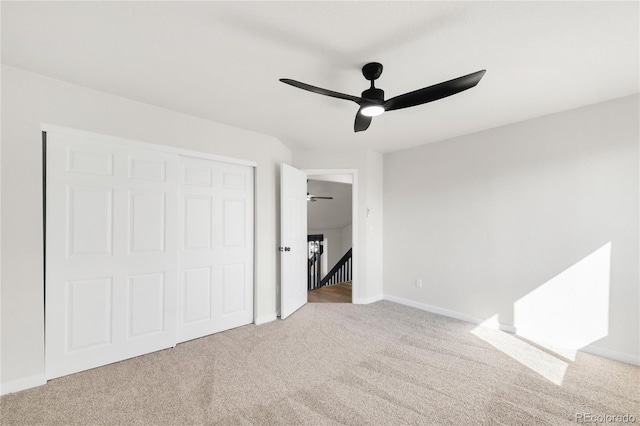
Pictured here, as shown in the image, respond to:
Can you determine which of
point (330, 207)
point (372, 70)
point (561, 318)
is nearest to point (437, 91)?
point (372, 70)

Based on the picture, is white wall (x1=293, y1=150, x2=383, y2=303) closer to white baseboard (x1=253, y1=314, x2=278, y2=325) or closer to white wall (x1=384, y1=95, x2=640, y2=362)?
white wall (x1=384, y1=95, x2=640, y2=362)

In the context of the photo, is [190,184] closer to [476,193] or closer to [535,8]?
[535,8]

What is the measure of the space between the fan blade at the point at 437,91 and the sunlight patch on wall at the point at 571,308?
237 centimetres

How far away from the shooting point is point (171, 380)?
234 cm

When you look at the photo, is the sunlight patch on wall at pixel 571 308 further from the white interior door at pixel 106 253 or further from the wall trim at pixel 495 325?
the white interior door at pixel 106 253

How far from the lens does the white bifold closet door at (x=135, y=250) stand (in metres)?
2.39

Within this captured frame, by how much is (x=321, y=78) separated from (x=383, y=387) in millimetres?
2490

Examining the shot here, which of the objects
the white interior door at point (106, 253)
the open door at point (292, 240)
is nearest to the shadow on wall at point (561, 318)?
the open door at point (292, 240)

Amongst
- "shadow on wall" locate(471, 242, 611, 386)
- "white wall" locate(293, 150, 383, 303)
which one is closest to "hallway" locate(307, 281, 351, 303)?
"white wall" locate(293, 150, 383, 303)

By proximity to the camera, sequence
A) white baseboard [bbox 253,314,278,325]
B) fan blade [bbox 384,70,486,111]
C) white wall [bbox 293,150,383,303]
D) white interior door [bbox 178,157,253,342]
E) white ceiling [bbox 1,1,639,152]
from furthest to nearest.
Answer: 1. white wall [bbox 293,150,383,303]
2. white baseboard [bbox 253,314,278,325]
3. white interior door [bbox 178,157,253,342]
4. fan blade [bbox 384,70,486,111]
5. white ceiling [bbox 1,1,639,152]

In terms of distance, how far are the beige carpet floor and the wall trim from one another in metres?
0.09

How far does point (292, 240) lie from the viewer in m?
4.04

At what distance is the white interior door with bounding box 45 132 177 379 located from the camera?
2.37 metres

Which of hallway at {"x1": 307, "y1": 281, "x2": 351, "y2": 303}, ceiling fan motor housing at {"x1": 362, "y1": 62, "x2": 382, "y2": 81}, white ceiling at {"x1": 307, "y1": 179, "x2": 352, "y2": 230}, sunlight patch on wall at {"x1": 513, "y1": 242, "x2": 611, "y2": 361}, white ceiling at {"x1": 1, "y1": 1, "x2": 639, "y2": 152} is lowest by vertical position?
hallway at {"x1": 307, "y1": 281, "x2": 351, "y2": 303}
